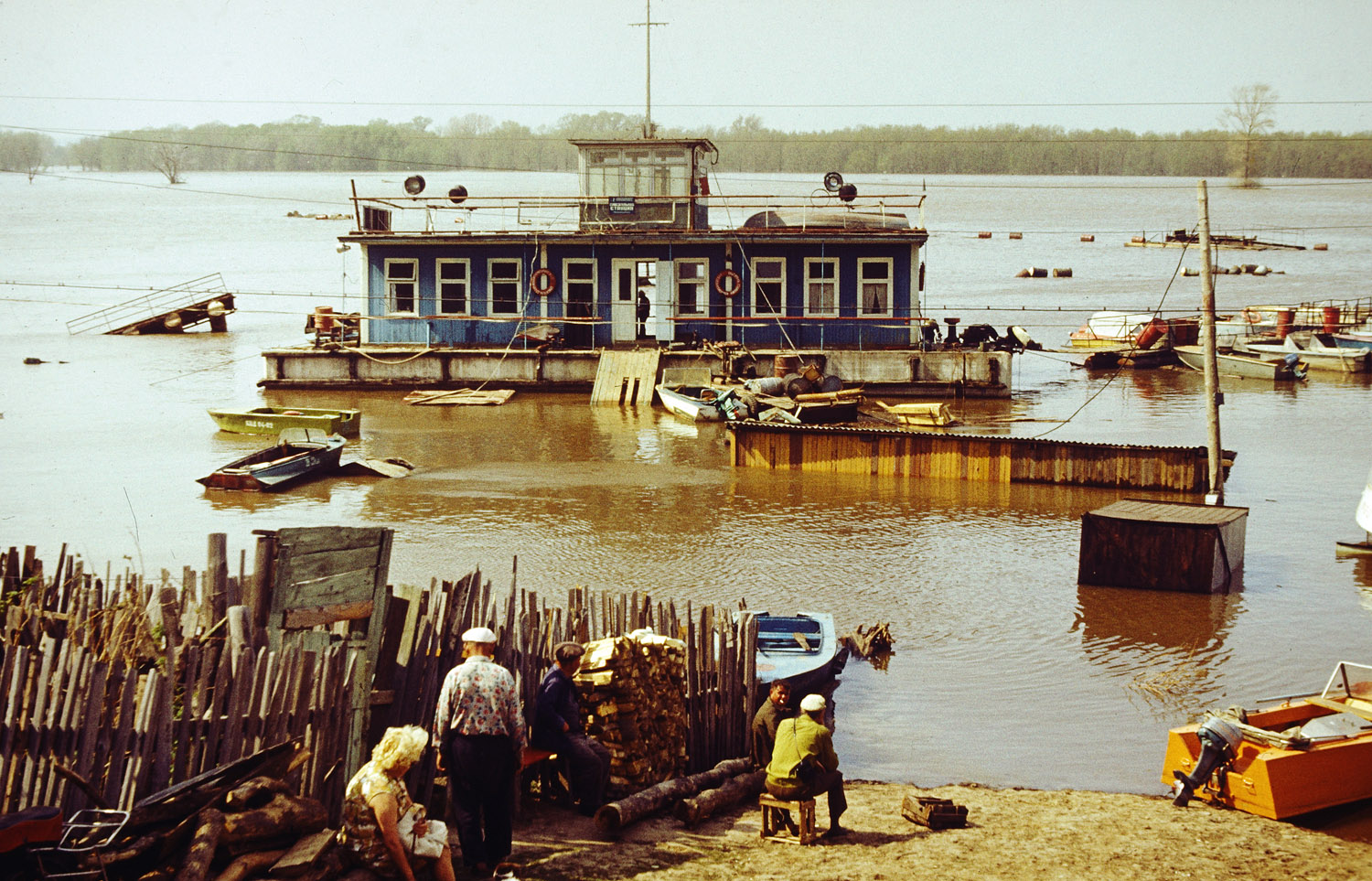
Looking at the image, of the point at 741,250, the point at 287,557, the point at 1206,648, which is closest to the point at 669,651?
the point at 287,557

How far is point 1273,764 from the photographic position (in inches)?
396

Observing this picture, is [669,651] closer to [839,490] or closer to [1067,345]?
[839,490]

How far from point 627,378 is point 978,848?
2594cm

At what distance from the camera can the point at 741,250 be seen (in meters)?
34.8

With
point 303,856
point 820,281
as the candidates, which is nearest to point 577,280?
point 820,281

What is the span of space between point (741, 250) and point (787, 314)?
2152 mm

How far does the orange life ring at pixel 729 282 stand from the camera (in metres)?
35.1

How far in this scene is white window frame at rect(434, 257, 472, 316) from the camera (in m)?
36.7

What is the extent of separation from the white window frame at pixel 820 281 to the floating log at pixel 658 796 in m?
25.9

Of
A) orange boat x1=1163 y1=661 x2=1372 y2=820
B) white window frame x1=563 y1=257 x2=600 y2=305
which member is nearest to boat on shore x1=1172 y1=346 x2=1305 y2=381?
white window frame x1=563 y1=257 x2=600 y2=305

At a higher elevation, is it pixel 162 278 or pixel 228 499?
pixel 162 278

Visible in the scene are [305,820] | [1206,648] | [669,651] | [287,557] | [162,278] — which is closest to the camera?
[305,820]

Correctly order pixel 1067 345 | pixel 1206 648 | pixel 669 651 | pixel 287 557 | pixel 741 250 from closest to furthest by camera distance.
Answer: pixel 287 557, pixel 669 651, pixel 1206 648, pixel 741 250, pixel 1067 345

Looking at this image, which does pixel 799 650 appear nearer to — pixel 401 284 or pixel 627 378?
pixel 627 378
